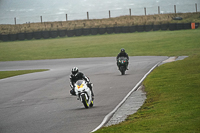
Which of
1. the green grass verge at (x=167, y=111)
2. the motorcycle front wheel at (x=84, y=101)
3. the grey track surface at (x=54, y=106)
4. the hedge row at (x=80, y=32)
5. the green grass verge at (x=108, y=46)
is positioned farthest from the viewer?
the hedge row at (x=80, y=32)

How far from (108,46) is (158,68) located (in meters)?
22.1

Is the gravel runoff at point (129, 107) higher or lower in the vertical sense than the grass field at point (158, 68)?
lower

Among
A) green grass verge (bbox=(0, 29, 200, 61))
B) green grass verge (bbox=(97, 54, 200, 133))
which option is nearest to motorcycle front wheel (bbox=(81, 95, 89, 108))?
green grass verge (bbox=(97, 54, 200, 133))

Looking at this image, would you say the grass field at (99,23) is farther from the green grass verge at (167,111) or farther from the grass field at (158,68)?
the green grass verge at (167,111)

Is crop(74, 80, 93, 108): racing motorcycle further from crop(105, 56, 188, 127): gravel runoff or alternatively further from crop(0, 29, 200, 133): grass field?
crop(0, 29, 200, 133): grass field

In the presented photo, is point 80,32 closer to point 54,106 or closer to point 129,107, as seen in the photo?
point 54,106

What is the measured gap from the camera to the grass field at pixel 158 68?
8797 mm

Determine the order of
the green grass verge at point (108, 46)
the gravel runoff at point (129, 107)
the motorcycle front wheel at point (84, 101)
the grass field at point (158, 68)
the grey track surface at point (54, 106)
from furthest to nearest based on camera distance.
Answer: the green grass verge at point (108, 46) → the motorcycle front wheel at point (84, 101) → the gravel runoff at point (129, 107) → the grey track surface at point (54, 106) → the grass field at point (158, 68)

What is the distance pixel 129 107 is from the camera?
1162cm

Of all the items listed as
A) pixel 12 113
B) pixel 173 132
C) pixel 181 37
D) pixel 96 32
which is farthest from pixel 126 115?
pixel 96 32

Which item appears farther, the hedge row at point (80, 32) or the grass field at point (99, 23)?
the grass field at point (99, 23)

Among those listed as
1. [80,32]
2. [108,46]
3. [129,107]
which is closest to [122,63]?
[129,107]

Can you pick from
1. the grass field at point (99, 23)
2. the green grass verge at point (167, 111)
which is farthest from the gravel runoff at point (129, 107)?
the grass field at point (99, 23)

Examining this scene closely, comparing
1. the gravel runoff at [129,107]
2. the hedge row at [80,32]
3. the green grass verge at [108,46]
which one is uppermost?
the hedge row at [80,32]
